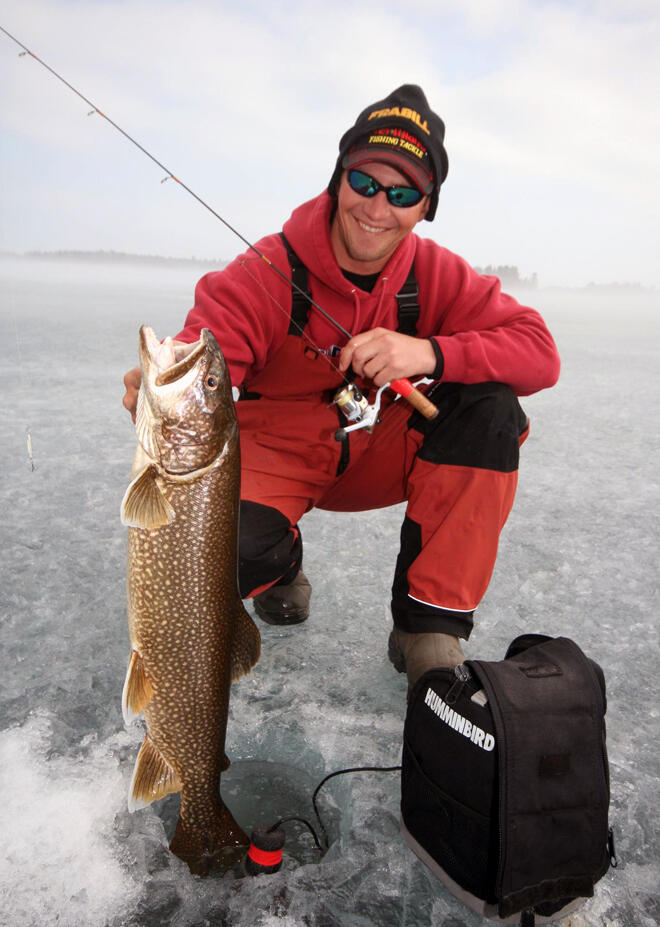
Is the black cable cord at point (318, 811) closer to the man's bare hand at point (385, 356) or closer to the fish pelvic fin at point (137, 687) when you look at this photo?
the fish pelvic fin at point (137, 687)

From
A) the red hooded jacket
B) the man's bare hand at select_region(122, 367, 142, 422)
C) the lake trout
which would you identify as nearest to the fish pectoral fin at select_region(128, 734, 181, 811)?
the lake trout

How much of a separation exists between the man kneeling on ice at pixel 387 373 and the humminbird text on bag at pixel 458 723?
502mm

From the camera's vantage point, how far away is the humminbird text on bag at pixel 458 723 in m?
1.83

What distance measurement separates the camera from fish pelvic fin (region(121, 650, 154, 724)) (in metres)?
2.03

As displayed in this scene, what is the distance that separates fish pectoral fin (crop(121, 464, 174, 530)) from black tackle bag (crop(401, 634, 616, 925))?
1046mm

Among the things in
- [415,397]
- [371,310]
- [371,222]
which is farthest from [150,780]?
[371,222]

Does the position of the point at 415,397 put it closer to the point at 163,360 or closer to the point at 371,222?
the point at 371,222

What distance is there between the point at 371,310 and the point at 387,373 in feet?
1.93

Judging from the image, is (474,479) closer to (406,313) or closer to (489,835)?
(406,313)

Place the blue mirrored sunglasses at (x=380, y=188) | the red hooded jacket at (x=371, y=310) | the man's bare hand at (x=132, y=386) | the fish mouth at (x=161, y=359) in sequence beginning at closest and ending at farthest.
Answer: the fish mouth at (x=161, y=359) < the man's bare hand at (x=132, y=386) < the red hooded jacket at (x=371, y=310) < the blue mirrored sunglasses at (x=380, y=188)

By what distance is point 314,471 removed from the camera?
3.07 metres

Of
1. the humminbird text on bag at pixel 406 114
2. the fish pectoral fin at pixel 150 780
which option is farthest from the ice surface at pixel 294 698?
the humminbird text on bag at pixel 406 114

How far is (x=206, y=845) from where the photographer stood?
1.92 meters

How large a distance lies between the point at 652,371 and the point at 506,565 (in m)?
8.02
